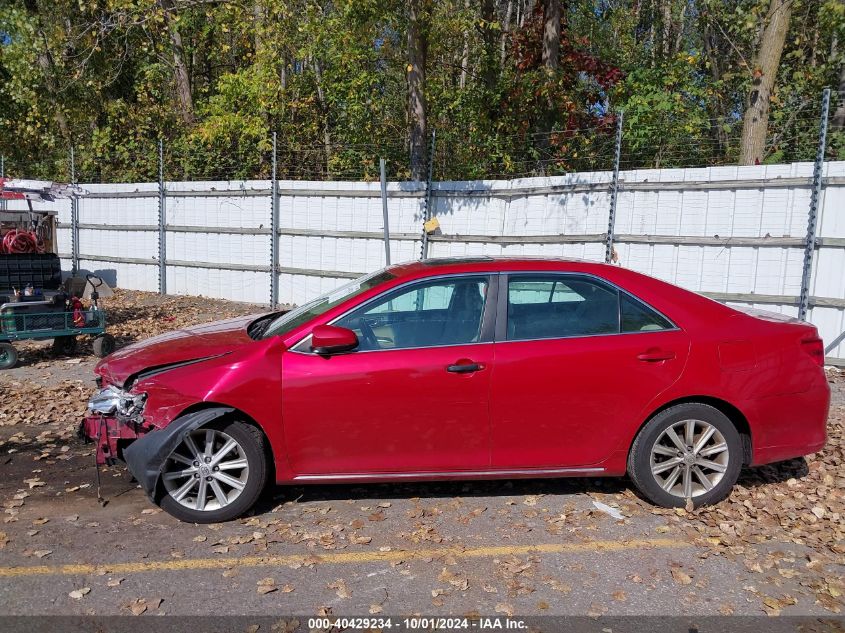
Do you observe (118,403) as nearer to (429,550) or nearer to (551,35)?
(429,550)

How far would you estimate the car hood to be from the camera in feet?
15.9

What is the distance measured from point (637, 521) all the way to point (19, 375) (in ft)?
23.9

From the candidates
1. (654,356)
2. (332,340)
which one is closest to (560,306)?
(654,356)

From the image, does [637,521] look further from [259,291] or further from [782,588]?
[259,291]

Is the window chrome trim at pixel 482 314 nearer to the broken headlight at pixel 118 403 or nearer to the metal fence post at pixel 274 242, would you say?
the broken headlight at pixel 118 403

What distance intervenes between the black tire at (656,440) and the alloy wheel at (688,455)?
0.02 meters

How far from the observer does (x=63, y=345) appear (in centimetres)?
986

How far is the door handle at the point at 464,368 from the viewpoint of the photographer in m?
4.60

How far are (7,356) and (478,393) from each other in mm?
6857

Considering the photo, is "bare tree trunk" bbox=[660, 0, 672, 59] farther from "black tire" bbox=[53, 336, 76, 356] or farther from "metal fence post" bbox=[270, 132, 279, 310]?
"black tire" bbox=[53, 336, 76, 356]

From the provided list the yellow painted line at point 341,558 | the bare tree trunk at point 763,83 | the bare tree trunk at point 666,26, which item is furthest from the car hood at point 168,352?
the bare tree trunk at point 666,26

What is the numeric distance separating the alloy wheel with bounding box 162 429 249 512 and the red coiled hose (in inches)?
284

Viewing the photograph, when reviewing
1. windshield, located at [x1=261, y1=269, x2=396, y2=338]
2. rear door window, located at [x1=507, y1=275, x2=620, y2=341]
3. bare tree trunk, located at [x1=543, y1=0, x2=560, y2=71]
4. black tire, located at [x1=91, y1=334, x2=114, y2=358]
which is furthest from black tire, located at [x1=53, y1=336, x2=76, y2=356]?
bare tree trunk, located at [x1=543, y1=0, x2=560, y2=71]

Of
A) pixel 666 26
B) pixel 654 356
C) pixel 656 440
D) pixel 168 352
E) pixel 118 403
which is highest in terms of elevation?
pixel 666 26
